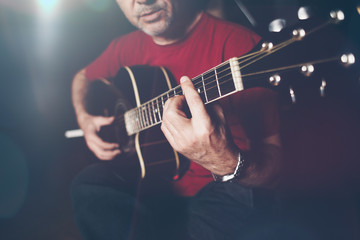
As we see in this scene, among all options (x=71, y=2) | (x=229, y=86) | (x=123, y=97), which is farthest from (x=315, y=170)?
(x=71, y=2)

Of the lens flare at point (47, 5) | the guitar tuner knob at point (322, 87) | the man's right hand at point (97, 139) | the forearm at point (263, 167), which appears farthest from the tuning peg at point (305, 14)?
the lens flare at point (47, 5)

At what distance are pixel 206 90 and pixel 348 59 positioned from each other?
294 mm

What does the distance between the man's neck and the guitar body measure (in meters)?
0.13

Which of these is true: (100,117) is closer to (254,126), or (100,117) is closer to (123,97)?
(123,97)

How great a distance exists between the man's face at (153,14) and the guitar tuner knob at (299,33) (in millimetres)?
522

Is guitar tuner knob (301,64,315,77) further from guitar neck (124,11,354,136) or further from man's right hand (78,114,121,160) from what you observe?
man's right hand (78,114,121,160)

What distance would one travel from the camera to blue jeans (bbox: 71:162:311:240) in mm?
668

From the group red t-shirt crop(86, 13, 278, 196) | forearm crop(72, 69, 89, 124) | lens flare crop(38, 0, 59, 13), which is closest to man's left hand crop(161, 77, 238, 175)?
red t-shirt crop(86, 13, 278, 196)

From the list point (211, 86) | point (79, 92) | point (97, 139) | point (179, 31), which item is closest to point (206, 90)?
point (211, 86)

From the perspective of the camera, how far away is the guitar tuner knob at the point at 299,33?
1.42 feet

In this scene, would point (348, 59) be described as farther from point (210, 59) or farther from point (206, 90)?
point (210, 59)

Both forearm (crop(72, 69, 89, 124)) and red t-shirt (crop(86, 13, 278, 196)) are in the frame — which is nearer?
red t-shirt (crop(86, 13, 278, 196))

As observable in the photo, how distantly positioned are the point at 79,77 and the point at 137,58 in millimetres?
452

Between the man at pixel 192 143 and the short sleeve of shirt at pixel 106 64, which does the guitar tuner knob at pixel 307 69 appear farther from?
the short sleeve of shirt at pixel 106 64
